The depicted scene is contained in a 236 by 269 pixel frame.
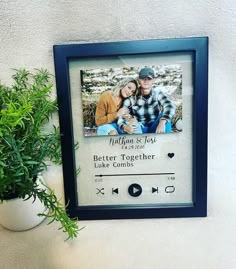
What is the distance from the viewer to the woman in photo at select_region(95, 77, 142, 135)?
0.59 meters

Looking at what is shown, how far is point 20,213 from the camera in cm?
59

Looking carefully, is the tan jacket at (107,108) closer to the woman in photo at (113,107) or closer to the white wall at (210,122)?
the woman in photo at (113,107)

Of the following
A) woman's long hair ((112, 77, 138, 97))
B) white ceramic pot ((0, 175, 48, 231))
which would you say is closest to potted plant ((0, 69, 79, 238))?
white ceramic pot ((0, 175, 48, 231))

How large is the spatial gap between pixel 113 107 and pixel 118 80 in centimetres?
5

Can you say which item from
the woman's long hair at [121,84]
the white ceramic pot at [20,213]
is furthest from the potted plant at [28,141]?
the woman's long hair at [121,84]

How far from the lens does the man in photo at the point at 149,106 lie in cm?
59

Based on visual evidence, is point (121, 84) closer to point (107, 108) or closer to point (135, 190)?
point (107, 108)

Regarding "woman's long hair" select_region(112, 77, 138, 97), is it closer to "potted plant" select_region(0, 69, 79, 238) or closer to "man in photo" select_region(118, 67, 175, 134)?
"man in photo" select_region(118, 67, 175, 134)

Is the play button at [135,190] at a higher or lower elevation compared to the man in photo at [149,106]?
lower

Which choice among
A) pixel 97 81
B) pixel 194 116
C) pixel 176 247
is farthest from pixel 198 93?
pixel 176 247

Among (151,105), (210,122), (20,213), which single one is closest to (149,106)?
(151,105)

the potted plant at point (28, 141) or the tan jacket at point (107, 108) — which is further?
the tan jacket at point (107, 108)

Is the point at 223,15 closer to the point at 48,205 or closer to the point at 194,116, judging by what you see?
the point at 194,116

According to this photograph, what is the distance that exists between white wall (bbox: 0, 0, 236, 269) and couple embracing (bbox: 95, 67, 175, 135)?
0.26ft
